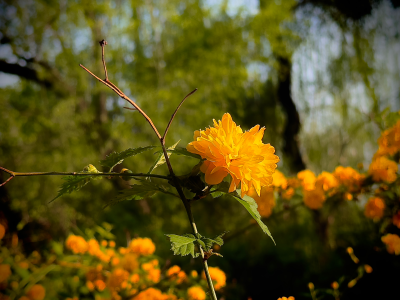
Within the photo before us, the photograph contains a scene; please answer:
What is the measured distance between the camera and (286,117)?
2.15m

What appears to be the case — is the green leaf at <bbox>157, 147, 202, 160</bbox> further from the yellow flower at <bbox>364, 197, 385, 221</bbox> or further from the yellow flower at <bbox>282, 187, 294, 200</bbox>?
the yellow flower at <bbox>364, 197, 385, 221</bbox>

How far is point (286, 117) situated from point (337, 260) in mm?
1241

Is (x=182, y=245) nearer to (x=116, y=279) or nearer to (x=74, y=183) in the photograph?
(x=74, y=183)

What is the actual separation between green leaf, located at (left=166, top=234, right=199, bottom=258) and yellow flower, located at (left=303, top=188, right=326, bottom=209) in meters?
0.45

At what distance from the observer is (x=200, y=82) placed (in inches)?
91.0

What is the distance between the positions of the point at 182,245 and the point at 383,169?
1.70 ft

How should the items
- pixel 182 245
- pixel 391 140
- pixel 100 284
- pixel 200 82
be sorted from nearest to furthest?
pixel 182 245 → pixel 391 140 → pixel 100 284 → pixel 200 82

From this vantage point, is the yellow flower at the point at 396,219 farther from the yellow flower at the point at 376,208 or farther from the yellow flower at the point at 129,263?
the yellow flower at the point at 129,263

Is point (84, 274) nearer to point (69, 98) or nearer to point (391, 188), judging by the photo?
point (391, 188)

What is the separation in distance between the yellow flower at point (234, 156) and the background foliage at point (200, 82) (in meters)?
1.41

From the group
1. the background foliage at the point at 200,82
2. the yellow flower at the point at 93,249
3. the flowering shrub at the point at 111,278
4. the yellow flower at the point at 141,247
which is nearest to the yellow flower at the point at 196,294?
the flowering shrub at the point at 111,278

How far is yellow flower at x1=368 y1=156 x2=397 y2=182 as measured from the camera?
0.58 meters

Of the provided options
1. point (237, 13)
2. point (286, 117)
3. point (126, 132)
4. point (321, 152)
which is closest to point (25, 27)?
point (126, 132)

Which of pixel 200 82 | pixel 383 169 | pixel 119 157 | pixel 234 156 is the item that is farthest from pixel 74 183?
pixel 200 82
